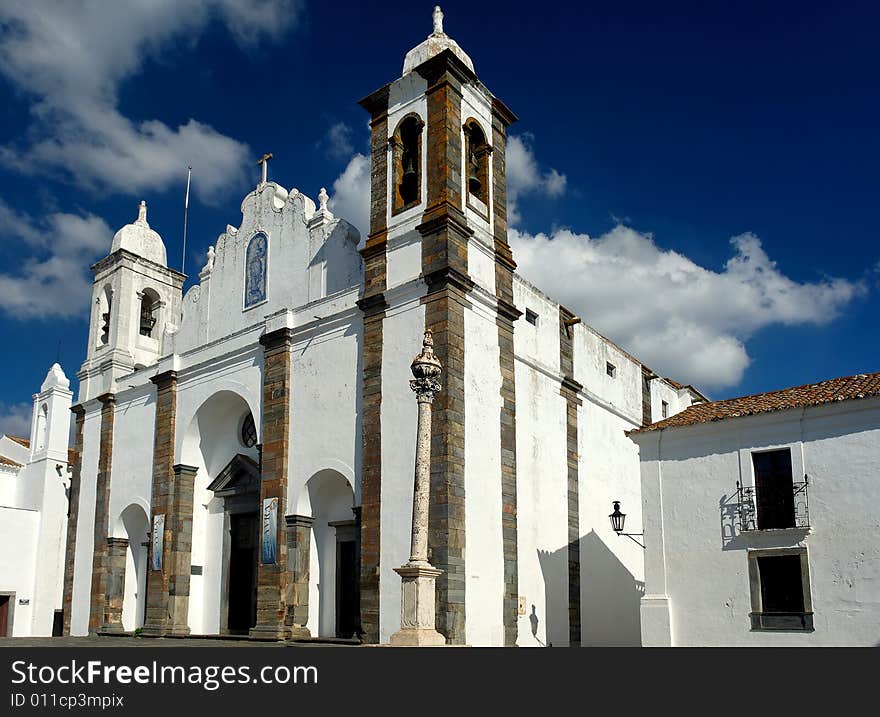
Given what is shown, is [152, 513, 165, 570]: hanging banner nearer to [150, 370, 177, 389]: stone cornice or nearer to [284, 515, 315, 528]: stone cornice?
[150, 370, 177, 389]: stone cornice

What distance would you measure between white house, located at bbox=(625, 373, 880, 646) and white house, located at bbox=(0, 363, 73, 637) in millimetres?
18361

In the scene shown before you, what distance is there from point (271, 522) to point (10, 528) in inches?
472

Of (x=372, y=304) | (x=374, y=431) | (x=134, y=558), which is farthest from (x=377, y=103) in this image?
(x=134, y=558)

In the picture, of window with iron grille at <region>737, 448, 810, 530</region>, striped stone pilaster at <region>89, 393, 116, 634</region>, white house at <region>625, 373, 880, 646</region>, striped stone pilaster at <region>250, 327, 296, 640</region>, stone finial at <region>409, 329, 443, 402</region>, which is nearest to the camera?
stone finial at <region>409, 329, 443, 402</region>

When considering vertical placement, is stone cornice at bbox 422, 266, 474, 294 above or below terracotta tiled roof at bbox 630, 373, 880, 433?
above

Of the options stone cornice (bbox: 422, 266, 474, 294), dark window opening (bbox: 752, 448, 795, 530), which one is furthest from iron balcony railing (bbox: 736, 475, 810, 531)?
stone cornice (bbox: 422, 266, 474, 294)

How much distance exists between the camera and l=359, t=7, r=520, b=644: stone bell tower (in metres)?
15.7

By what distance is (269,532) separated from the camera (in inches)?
726

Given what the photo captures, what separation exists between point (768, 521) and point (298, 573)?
9027 millimetres

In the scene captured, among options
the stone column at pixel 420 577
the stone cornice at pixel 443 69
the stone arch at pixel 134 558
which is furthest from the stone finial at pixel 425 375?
the stone arch at pixel 134 558

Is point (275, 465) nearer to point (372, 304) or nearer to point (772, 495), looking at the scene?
point (372, 304)
